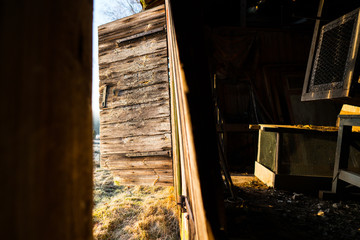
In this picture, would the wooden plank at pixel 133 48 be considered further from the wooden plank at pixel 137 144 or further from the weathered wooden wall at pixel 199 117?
the weathered wooden wall at pixel 199 117

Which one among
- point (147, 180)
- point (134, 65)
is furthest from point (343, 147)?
point (134, 65)

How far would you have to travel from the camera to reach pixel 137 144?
15.8ft

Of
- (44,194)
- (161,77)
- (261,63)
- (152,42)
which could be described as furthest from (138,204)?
(261,63)

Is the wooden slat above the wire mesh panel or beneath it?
beneath

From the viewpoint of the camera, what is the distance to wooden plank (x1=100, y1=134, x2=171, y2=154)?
4.54m

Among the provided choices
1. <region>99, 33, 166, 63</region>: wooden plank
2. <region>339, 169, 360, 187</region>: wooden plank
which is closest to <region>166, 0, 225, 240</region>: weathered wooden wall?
<region>339, 169, 360, 187</region>: wooden plank

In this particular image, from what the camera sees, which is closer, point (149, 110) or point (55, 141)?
point (55, 141)

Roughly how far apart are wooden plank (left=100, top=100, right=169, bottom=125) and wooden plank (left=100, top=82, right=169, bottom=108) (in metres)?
0.10

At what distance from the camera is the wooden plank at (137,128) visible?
4539 mm

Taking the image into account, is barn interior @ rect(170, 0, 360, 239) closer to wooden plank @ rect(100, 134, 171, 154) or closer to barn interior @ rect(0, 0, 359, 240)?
wooden plank @ rect(100, 134, 171, 154)

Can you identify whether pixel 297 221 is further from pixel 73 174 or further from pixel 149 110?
pixel 149 110

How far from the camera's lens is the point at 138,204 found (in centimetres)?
444

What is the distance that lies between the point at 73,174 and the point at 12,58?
0.77 ft

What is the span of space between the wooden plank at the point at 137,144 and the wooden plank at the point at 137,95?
89cm
